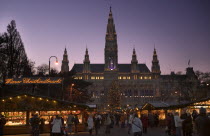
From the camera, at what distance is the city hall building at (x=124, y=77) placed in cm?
12134

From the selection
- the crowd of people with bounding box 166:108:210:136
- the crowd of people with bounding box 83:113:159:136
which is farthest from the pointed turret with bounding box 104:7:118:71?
the crowd of people with bounding box 166:108:210:136

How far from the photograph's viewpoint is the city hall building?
12134 centimetres

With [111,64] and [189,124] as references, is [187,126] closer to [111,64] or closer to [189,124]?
[189,124]

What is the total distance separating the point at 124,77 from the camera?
133250 millimetres

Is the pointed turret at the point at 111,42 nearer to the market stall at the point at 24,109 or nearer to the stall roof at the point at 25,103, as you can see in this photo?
the market stall at the point at 24,109

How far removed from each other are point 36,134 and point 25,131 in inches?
346

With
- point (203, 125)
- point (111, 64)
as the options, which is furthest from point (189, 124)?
point (111, 64)

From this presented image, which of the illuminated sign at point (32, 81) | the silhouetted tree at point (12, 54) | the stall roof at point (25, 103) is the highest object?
the silhouetted tree at point (12, 54)

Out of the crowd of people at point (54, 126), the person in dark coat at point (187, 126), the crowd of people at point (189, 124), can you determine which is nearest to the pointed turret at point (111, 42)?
the crowd of people at point (54, 126)

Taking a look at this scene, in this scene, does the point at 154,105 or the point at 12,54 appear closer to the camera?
the point at 154,105

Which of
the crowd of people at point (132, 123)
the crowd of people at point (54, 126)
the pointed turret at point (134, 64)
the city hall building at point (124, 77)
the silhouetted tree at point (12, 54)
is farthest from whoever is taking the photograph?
the pointed turret at point (134, 64)

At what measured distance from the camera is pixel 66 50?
142 meters

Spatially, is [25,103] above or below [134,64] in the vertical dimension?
below

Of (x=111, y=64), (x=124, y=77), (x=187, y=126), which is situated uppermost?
(x=111, y=64)
